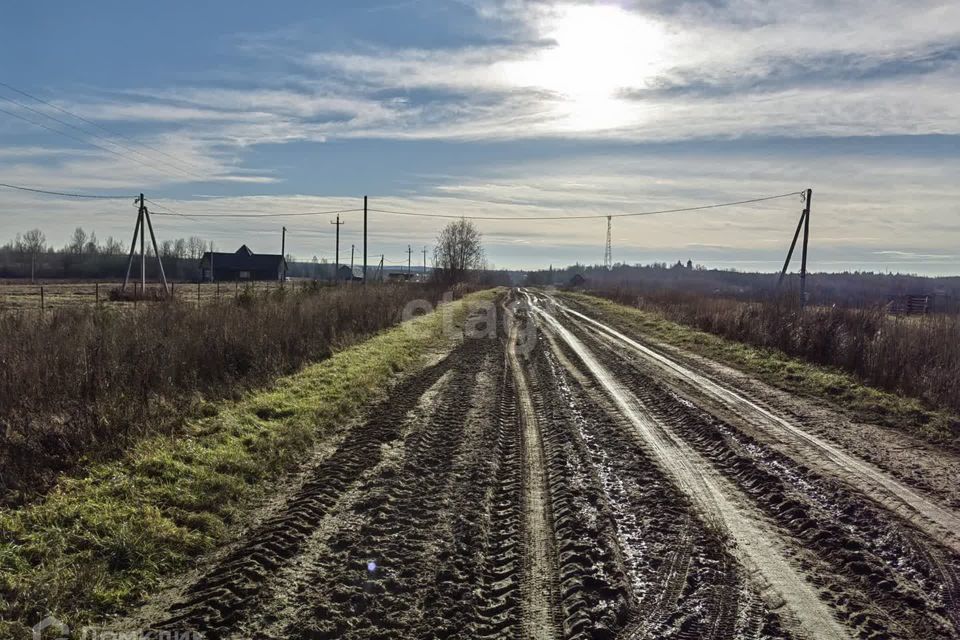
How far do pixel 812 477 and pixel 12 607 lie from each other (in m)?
6.83

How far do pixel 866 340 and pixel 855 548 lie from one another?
10.5 metres

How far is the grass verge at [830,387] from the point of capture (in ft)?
29.3

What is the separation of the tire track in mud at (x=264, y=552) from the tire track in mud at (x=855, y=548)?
3.74 meters

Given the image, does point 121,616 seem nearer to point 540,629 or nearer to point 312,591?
point 312,591

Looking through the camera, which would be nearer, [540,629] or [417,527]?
[540,629]

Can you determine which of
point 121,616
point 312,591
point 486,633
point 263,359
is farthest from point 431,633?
point 263,359

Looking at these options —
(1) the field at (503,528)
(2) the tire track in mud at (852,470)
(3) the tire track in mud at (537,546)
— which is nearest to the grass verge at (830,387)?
(1) the field at (503,528)

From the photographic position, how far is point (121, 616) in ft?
12.1

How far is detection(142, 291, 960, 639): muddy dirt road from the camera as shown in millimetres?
3732

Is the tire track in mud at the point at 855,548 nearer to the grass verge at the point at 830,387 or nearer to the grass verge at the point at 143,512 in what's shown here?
the grass verge at the point at 830,387

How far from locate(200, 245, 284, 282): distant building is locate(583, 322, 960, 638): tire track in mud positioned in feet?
277

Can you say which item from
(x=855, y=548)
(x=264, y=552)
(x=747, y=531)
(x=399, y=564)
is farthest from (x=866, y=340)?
(x=264, y=552)

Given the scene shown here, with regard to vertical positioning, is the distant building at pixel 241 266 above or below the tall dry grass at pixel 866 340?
above

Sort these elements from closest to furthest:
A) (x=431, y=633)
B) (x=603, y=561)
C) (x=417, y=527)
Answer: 1. (x=431, y=633)
2. (x=603, y=561)
3. (x=417, y=527)
